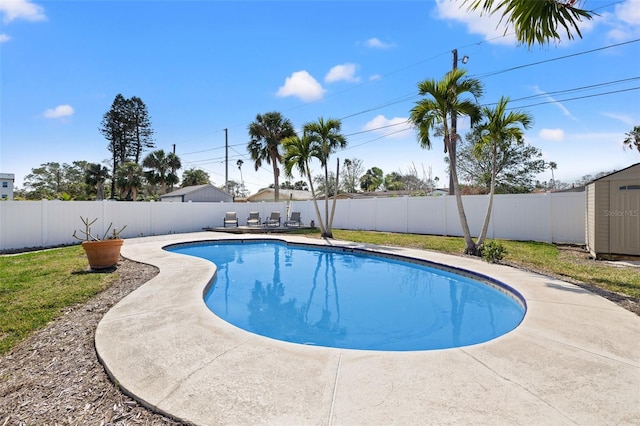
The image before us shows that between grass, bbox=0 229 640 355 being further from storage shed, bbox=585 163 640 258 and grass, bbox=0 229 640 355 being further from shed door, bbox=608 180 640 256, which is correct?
shed door, bbox=608 180 640 256

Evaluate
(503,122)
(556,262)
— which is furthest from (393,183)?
(556,262)

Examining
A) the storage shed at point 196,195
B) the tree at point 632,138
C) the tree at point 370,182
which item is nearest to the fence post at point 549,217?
the tree at point 632,138

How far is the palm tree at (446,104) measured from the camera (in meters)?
8.20

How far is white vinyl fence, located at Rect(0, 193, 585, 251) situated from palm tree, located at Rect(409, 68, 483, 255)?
3498mm

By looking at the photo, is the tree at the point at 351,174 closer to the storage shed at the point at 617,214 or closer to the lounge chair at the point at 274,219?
the lounge chair at the point at 274,219

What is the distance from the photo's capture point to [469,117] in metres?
8.59

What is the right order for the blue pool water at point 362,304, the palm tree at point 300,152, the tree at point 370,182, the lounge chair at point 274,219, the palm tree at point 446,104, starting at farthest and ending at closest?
the tree at point 370,182, the lounge chair at point 274,219, the palm tree at point 300,152, the palm tree at point 446,104, the blue pool water at point 362,304

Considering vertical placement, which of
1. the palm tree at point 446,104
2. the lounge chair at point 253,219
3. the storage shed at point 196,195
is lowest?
the lounge chair at point 253,219

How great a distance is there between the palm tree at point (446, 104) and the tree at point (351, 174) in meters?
36.2

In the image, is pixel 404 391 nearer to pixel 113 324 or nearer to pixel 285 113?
pixel 113 324

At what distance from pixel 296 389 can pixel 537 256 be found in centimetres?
816

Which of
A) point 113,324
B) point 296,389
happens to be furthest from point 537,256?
point 113,324

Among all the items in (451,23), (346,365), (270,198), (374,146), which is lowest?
(346,365)

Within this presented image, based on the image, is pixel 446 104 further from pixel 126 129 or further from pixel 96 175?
pixel 126 129
